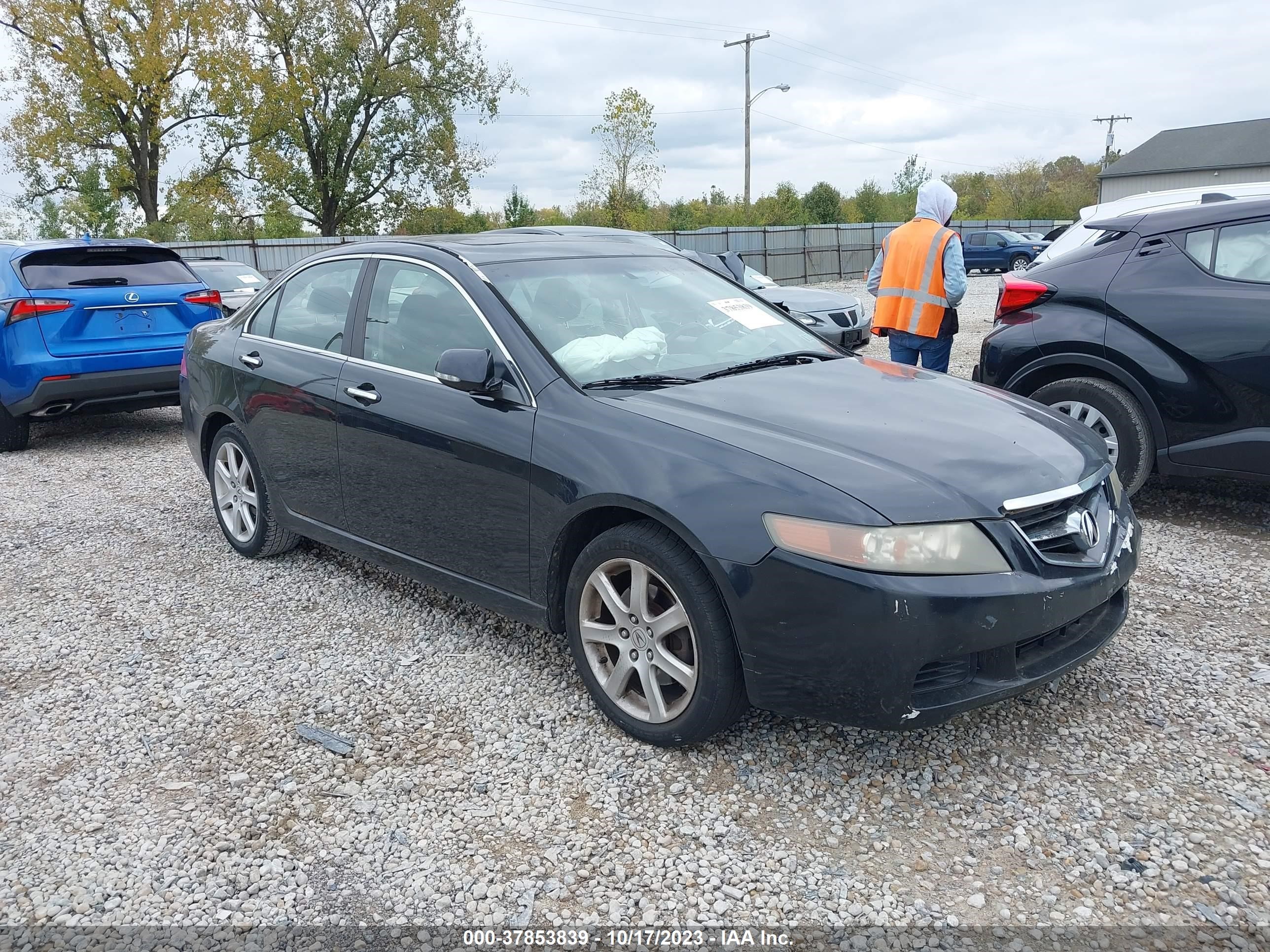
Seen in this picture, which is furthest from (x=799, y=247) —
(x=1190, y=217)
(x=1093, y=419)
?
(x=1093, y=419)

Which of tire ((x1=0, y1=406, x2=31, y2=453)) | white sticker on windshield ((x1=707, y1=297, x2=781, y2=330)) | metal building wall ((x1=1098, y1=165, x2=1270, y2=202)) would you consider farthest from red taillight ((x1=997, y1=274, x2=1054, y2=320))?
metal building wall ((x1=1098, y1=165, x2=1270, y2=202))

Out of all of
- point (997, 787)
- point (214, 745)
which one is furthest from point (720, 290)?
point (214, 745)

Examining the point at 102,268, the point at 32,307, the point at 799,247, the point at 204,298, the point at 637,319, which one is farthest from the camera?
the point at 799,247

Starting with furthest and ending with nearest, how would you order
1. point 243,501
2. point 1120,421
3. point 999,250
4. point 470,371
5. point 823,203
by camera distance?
point 823,203
point 999,250
point 1120,421
point 243,501
point 470,371

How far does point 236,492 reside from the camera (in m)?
5.07

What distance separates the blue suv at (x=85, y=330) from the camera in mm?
7512

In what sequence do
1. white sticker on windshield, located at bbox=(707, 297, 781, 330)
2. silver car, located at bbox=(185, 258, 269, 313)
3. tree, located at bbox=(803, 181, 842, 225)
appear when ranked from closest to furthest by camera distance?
white sticker on windshield, located at bbox=(707, 297, 781, 330), silver car, located at bbox=(185, 258, 269, 313), tree, located at bbox=(803, 181, 842, 225)

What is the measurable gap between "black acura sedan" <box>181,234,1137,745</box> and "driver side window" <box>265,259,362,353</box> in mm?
17

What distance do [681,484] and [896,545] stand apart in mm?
648

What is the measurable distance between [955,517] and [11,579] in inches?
185

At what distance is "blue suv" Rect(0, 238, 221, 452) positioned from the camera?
24.6ft

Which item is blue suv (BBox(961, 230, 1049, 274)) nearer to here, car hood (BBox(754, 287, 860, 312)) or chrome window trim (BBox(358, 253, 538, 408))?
car hood (BBox(754, 287, 860, 312))

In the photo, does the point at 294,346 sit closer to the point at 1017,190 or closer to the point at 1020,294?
the point at 1020,294

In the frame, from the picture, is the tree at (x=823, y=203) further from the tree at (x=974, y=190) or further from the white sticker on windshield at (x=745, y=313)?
the white sticker on windshield at (x=745, y=313)
